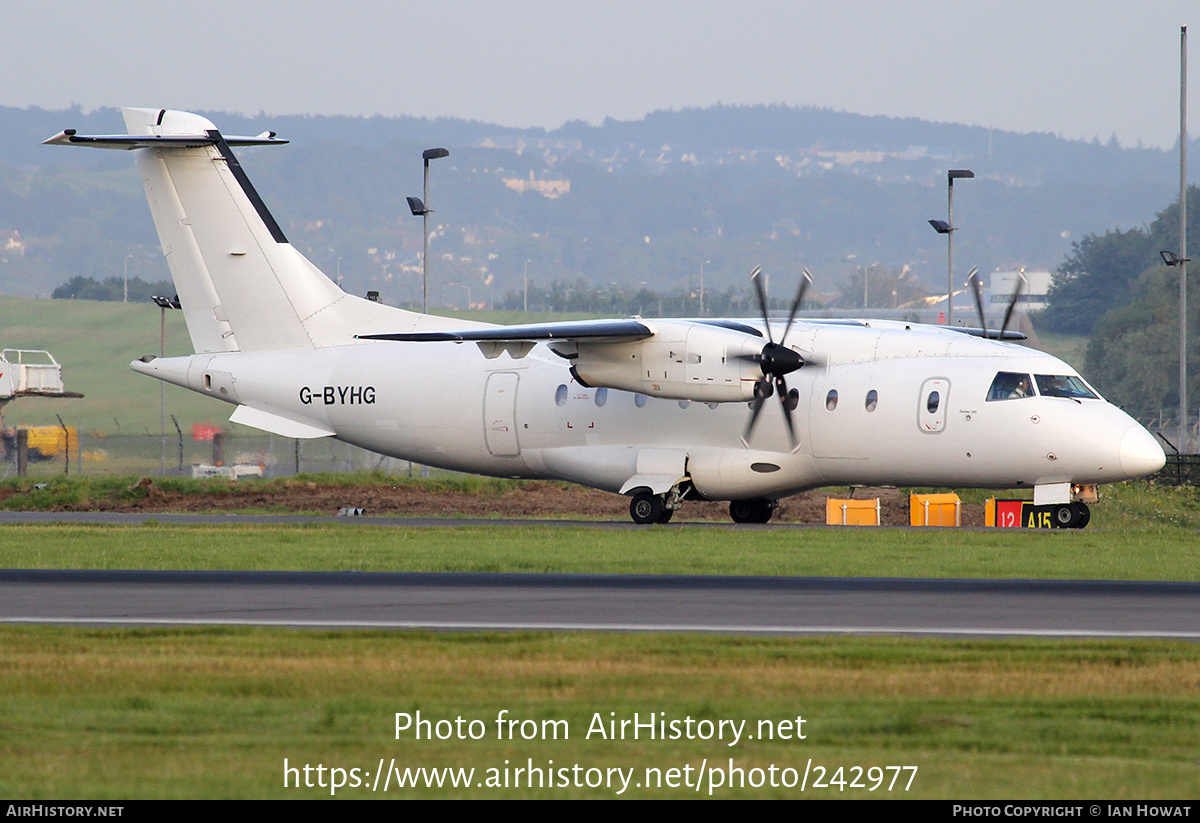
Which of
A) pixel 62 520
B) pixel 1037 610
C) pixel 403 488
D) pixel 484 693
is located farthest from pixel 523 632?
pixel 403 488

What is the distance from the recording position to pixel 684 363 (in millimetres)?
28172

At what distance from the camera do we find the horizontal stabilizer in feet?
108

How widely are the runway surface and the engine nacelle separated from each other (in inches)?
359

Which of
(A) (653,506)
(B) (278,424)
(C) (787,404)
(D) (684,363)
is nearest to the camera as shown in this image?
(D) (684,363)

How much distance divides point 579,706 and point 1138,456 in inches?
744

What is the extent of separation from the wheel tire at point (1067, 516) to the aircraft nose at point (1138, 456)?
4.92 ft

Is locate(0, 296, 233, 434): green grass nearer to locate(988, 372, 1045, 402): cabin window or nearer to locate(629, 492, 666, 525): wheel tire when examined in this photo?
locate(629, 492, 666, 525): wheel tire

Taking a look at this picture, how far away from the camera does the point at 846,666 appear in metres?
11.8

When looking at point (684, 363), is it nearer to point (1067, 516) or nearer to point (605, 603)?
point (1067, 516)

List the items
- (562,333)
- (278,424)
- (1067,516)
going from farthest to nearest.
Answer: (278,424) < (562,333) < (1067,516)

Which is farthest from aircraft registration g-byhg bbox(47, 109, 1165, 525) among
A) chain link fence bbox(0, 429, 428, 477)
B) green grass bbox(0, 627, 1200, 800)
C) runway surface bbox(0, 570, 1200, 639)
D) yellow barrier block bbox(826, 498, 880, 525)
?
green grass bbox(0, 627, 1200, 800)

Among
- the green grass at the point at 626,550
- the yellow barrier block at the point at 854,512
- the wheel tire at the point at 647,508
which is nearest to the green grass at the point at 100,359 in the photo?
the yellow barrier block at the point at 854,512

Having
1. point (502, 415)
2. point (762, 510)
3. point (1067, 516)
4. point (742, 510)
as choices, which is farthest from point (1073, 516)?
point (502, 415)

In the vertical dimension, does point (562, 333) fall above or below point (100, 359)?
above
